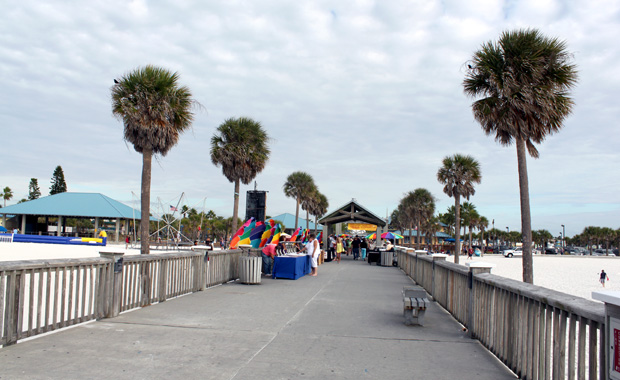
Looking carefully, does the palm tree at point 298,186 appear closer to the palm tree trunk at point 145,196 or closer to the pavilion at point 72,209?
the pavilion at point 72,209

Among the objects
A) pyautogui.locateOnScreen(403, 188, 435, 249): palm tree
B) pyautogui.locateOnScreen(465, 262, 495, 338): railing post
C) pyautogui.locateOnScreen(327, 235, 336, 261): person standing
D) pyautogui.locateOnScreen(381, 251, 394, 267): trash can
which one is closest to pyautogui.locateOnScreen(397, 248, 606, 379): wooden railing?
pyautogui.locateOnScreen(465, 262, 495, 338): railing post

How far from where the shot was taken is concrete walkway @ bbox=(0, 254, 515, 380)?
501cm

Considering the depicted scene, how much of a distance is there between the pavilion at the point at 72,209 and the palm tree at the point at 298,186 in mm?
20571

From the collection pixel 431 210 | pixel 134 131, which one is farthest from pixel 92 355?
pixel 431 210

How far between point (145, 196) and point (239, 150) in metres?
9.75

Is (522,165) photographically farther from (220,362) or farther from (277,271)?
(220,362)

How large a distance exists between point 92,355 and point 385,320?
4.97 metres

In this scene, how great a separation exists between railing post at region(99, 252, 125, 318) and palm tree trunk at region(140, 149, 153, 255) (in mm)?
9045

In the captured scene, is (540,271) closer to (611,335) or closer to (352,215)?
(352,215)

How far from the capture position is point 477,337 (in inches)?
273

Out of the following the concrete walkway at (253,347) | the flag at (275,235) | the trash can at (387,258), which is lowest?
the trash can at (387,258)

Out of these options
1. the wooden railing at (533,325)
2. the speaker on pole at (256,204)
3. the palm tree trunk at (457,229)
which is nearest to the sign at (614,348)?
the wooden railing at (533,325)

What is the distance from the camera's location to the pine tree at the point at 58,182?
310 feet

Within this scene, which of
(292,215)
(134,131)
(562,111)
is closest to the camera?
(562,111)
